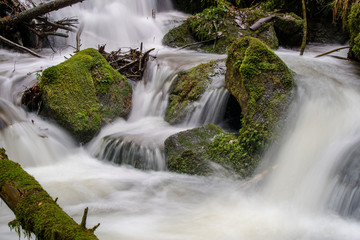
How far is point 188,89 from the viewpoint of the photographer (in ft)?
20.3

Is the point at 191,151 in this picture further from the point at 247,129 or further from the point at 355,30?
the point at 355,30

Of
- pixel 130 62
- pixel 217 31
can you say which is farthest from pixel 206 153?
pixel 217 31

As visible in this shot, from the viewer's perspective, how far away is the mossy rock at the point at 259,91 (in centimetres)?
439

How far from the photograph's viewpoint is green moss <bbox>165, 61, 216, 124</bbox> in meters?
5.97

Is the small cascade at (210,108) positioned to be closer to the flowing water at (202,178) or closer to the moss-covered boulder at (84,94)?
the flowing water at (202,178)

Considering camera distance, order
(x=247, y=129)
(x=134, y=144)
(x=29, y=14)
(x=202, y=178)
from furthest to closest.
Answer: (x=29, y=14), (x=134, y=144), (x=247, y=129), (x=202, y=178)

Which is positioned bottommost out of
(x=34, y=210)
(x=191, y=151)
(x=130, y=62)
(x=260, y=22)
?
(x=191, y=151)

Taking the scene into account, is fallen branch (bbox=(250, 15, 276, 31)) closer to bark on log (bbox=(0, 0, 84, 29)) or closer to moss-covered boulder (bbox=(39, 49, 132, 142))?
moss-covered boulder (bbox=(39, 49, 132, 142))

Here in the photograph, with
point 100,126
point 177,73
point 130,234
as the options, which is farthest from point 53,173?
point 177,73

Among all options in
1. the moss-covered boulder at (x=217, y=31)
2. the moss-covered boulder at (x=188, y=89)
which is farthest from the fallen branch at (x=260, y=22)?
the moss-covered boulder at (x=188, y=89)

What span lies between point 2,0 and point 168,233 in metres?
7.99

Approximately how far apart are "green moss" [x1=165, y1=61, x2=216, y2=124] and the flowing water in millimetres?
176

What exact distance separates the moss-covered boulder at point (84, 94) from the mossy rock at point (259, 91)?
94.7 inches

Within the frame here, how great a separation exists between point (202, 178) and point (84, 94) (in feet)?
A: 9.02
